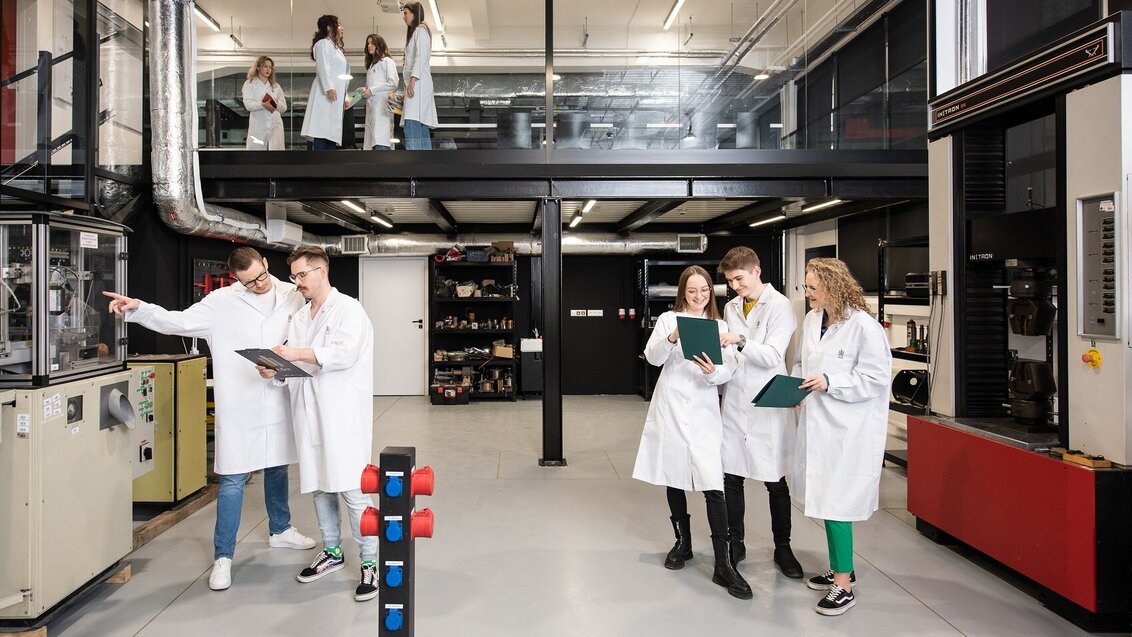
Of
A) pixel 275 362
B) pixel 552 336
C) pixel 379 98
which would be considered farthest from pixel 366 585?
pixel 379 98

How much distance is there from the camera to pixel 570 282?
10758mm

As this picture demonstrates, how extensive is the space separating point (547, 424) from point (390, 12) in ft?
22.3

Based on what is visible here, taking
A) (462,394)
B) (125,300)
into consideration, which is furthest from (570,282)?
(125,300)

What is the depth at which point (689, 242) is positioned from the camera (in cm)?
996

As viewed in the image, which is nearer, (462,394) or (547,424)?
(547,424)

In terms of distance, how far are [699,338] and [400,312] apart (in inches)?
327

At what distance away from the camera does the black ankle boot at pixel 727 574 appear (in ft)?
10.7

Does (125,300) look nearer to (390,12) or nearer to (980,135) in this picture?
(980,135)

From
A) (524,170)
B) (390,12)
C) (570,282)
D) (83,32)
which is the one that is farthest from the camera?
(570,282)

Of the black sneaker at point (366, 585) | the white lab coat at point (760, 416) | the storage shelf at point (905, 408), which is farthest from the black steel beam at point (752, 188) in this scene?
the black sneaker at point (366, 585)

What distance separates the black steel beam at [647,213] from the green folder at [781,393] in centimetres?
363

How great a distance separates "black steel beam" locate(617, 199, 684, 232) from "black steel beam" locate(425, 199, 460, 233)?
249 centimetres

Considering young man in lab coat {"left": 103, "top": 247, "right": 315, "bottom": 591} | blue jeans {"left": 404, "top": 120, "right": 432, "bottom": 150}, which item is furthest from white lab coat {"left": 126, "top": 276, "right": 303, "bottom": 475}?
blue jeans {"left": 404, "top": 120, "right": 432, "bottom": 150}

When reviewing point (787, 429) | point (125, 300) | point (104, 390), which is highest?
point (125, 300)
